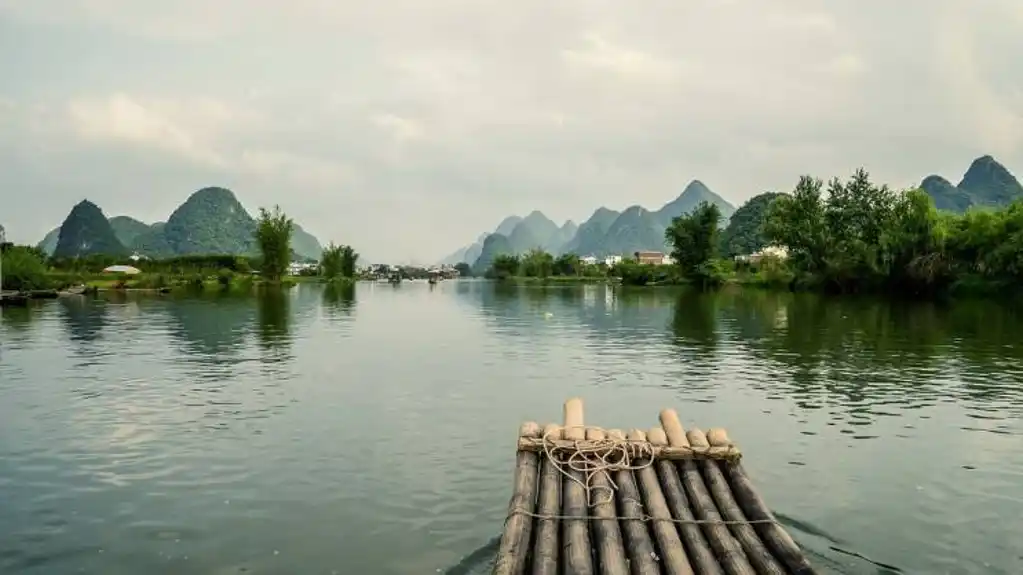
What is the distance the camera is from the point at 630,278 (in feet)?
609

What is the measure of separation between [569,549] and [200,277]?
498 feet

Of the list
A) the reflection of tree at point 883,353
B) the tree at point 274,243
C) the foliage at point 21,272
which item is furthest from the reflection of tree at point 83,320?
the tree at point 274,243

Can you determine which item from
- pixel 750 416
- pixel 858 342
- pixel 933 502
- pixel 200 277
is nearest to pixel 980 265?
pixel 858 342

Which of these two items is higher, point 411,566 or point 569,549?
point 569,549

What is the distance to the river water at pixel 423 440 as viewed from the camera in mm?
12492

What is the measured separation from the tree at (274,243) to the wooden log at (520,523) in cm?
15824

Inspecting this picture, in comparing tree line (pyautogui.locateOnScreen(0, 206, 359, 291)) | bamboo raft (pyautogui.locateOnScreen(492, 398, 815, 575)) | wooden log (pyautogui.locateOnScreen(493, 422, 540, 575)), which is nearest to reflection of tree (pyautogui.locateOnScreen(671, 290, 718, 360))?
bamboo raft (pyautogui.locateOnScreen(492, 398, 815, 575))

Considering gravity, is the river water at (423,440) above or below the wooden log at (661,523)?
below

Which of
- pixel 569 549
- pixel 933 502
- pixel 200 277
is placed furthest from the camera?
pixel 200 277

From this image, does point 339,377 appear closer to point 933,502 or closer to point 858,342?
point 933,502

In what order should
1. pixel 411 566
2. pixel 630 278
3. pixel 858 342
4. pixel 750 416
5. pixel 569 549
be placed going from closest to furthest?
pixel 569 549, pixel 411 566, pixel 750 416, pixel 858 342, pixel 630 278

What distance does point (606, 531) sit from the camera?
30.2 feet

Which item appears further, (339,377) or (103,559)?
(339,377)

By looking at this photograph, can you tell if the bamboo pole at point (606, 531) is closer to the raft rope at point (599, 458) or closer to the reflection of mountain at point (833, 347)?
the raft rope at point (599, 458)
